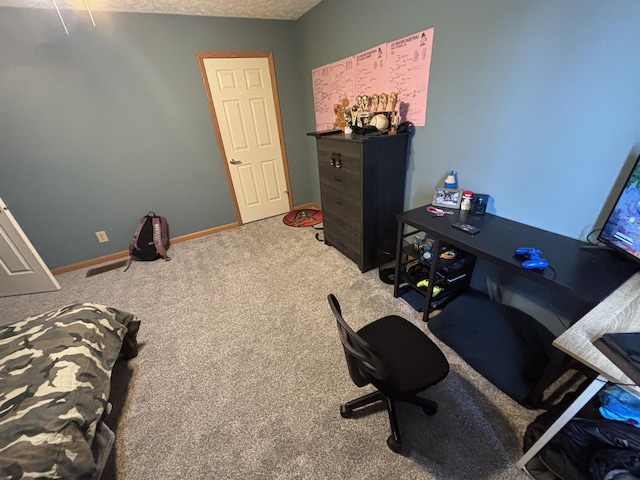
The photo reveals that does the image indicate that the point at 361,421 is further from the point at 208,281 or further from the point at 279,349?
the point at 208,281

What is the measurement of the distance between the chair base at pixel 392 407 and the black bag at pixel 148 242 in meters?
2.46

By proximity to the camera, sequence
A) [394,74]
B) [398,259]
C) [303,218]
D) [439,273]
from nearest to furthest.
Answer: [439,273] → [398,259] → [394,74] → [303,218]

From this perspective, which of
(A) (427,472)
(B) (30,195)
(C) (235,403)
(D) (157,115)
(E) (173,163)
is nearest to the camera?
(A) (427,472)

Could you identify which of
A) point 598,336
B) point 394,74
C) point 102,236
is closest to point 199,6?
point 394,74

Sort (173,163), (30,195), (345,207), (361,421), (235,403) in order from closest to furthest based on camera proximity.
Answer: (361,421), (235,403), (345,207), (30,195), (173,163)

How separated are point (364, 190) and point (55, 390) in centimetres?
196

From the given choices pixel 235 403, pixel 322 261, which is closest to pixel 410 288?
pixel 322 261

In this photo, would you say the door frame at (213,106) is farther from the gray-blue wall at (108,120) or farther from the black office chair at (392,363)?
the black office chair at (392,363)

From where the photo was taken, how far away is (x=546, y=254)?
122 centimetres

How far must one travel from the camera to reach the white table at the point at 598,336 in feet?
2.36

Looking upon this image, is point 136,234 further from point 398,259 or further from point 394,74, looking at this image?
point 394,74

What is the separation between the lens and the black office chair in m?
0.88

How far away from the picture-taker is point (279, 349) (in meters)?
1.63

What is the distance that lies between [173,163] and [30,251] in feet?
4.86
